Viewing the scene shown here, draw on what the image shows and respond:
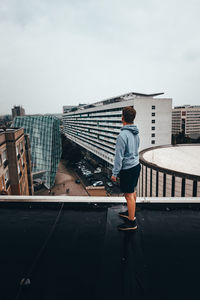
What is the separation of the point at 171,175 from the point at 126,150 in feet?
47.7

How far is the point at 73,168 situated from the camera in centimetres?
5156

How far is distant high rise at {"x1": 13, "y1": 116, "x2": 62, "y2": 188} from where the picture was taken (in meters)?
36.8

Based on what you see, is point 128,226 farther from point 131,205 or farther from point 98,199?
point 98,199

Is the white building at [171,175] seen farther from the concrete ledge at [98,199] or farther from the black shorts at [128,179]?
the black shorts at [128,179]

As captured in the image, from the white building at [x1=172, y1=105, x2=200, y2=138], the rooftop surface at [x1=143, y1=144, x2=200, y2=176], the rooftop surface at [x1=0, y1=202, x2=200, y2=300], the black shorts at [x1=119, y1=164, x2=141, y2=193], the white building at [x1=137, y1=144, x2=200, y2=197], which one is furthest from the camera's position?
the white building at [x1=172, y1=105, x2=200, y2=138]

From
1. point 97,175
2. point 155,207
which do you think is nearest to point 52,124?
point 97,175

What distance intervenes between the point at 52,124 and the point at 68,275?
4754cm

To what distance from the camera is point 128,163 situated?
2.64 meters

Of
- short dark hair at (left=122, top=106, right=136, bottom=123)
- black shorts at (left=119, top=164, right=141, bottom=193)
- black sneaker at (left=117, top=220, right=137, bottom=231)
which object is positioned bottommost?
black sneaker at (left=117, top=220, right=137, bottom=231)

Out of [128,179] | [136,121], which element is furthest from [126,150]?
[136,121]

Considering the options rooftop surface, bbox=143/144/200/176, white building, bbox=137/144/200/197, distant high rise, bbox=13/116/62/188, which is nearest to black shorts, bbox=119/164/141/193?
white building, bbox=137/144/200/197

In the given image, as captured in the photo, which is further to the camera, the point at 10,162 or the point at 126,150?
the point at 10,162

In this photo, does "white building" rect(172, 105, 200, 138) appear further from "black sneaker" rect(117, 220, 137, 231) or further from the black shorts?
"black sneaker" rect(117, 220, 137, 231)

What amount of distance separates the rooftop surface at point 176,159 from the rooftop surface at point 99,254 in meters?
14.8
